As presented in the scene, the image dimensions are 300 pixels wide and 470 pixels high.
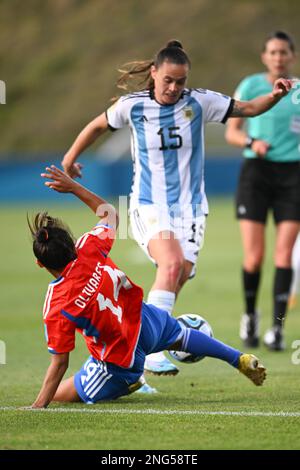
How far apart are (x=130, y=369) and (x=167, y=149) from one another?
1779 millimetres

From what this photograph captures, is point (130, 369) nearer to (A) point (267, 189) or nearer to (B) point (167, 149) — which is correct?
(B) point (167, 149)

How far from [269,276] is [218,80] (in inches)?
1142

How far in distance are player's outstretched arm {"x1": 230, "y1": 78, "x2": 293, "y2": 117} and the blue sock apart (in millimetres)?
1607

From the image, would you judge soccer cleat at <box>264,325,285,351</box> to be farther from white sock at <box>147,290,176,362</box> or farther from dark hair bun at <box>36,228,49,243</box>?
dark hair bun at <box>36,228,49,243</box>

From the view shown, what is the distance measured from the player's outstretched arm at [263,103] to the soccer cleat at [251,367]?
65.7 inches

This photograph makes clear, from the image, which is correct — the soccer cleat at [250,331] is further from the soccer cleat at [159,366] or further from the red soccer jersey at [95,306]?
the red soccer jersey at [95,306]

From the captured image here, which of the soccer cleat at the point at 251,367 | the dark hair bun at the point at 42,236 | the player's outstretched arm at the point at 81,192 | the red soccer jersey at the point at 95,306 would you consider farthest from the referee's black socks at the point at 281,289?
the dark hair bun at the point at 42,236

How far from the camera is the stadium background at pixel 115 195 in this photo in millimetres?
5418

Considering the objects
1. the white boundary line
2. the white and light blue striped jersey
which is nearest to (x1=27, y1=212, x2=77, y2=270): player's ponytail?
the white boundary line

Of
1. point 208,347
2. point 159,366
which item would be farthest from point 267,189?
point 208,347

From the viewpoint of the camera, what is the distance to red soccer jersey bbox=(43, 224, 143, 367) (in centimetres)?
588

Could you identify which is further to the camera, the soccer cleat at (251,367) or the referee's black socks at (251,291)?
the referee's black socks at (251,291)

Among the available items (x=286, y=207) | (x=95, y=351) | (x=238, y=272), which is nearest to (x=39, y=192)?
(x=238, y=272)

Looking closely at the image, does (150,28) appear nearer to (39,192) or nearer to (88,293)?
(39,192)
